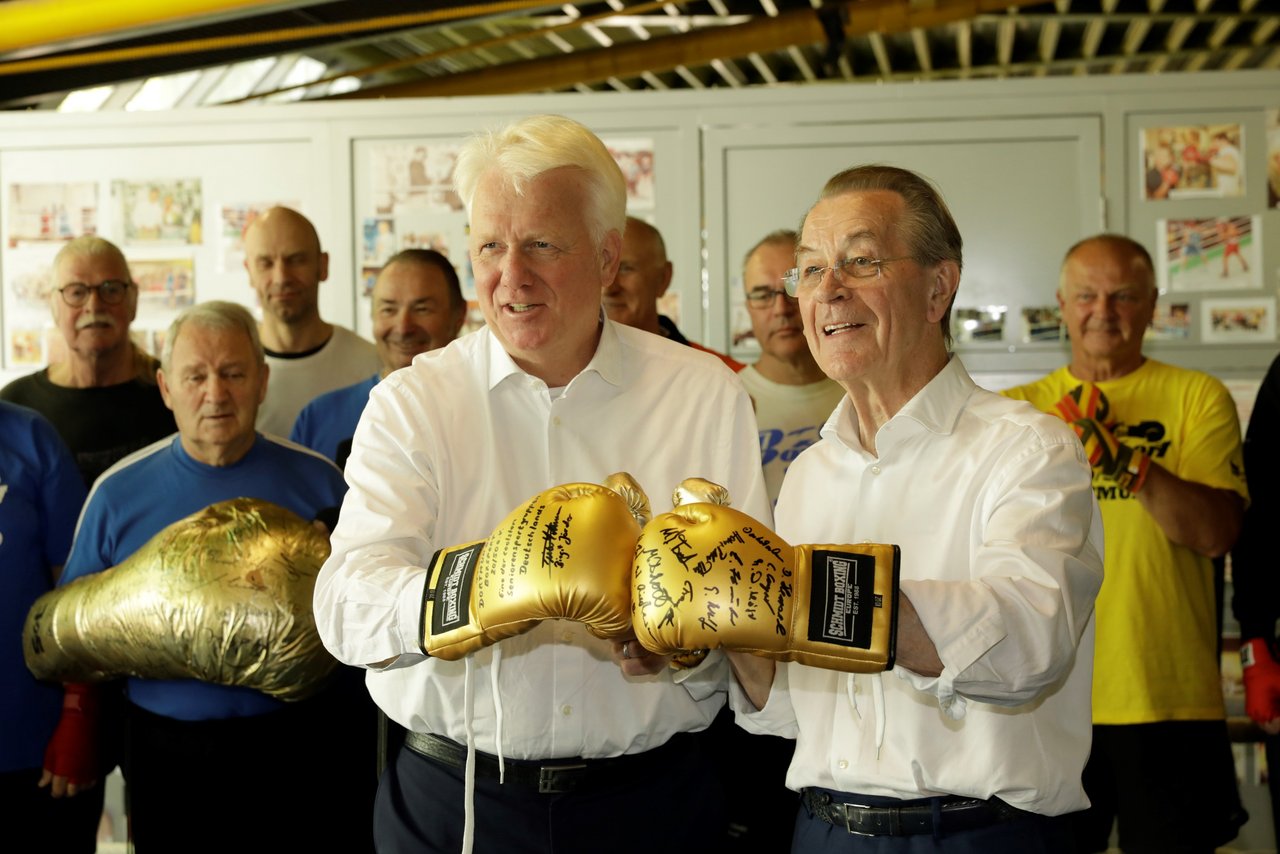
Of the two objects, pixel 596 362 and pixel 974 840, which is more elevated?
pixel 596 362

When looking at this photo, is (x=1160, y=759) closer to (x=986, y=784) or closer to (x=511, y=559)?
(x=986, y=784)

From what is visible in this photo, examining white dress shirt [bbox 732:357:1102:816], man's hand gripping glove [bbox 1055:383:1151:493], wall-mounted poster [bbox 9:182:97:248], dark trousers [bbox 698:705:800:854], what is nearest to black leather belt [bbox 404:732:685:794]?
white dress shirt [bbox 732:357:1102:816]

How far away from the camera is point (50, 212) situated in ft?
15.5

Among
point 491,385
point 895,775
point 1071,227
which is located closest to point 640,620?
point 895,775

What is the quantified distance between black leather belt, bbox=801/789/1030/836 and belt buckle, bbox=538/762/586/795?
441 millimetres

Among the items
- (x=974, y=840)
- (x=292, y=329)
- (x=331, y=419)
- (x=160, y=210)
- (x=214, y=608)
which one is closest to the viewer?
(x=974, y=840)

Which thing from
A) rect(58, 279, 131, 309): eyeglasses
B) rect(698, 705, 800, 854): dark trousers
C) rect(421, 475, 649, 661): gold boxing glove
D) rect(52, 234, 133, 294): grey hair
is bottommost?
rect(698, 705, 800, 854): dark trousers

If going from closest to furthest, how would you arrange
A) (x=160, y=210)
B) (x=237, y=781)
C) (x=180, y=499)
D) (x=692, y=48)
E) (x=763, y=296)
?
(x=237, y=781)
(x=180, y=499)
(x=763, y=296)
(x=160, y=210)
(x=692, y=48)

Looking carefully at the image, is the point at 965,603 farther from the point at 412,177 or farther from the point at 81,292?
the point at 412,177

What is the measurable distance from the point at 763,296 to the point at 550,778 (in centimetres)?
182

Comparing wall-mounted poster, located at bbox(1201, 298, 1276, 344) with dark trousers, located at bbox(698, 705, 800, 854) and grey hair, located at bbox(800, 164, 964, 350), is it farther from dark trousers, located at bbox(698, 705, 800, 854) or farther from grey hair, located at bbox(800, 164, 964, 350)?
grey hair, located at bbox(800, 164, 964, 350)

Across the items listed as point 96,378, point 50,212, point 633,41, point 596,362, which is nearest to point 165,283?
point 50,212

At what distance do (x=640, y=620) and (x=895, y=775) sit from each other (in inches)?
19.0

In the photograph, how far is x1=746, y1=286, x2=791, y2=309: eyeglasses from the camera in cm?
346
